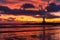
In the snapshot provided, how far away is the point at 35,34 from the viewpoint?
2.44 metres

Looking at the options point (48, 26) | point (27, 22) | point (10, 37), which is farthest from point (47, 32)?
point (10, 37)

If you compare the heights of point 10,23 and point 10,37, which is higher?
point 10,23

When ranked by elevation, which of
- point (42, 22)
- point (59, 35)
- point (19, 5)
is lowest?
point (59, 35)

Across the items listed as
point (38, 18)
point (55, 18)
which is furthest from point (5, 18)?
point (55, 18)

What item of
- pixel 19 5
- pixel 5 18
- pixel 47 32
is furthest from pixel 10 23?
pixel 47 32

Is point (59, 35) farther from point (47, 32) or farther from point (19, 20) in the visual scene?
point (19, 20)

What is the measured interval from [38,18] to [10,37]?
1.25 feet

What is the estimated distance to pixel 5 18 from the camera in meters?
2.41

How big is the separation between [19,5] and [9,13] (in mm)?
148

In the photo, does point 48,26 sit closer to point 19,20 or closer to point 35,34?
point 35,34

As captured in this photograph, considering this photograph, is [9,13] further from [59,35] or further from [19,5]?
[59,35]

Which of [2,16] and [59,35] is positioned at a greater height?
[2,16]

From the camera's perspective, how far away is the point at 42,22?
245 cm

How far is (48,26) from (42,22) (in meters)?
0.08
